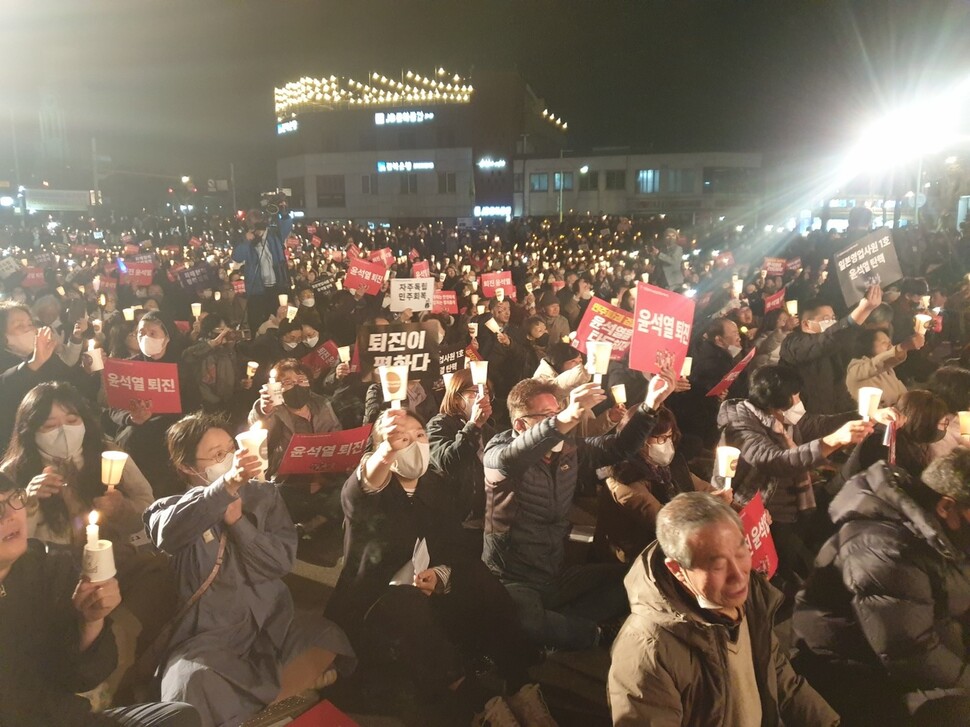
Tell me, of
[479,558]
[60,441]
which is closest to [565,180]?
[60,441]

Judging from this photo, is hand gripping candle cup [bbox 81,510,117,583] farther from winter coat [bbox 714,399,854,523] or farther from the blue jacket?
the blue jacket

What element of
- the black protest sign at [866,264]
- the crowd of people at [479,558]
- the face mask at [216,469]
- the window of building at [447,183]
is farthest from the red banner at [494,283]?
the window of building at [447,183]

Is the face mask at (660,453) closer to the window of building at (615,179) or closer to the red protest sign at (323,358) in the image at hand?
Answer: the red protest sign at (323,358)

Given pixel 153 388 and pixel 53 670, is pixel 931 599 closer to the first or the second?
pixel 53 670

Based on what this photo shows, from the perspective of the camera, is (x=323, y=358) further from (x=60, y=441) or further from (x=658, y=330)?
(x=658, y=330)

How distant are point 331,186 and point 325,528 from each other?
59359 mm

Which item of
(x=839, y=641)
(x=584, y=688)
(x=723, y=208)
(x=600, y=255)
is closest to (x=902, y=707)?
(x=839, y=641)

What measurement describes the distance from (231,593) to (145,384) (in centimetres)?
270

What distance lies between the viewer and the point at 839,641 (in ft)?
11.9

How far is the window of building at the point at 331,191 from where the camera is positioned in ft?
201

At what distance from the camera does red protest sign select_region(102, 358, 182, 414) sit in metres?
5.54

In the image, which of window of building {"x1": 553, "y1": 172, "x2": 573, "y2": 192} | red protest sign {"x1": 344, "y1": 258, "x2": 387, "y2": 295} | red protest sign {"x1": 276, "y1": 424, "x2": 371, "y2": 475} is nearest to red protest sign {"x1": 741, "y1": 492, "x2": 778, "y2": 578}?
red protest sign {"x1": 276, "y1": 424, "x2": 371, "y2": 475}

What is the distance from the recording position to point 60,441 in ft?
14.9

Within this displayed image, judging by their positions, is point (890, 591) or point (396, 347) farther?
point (396, 347)
